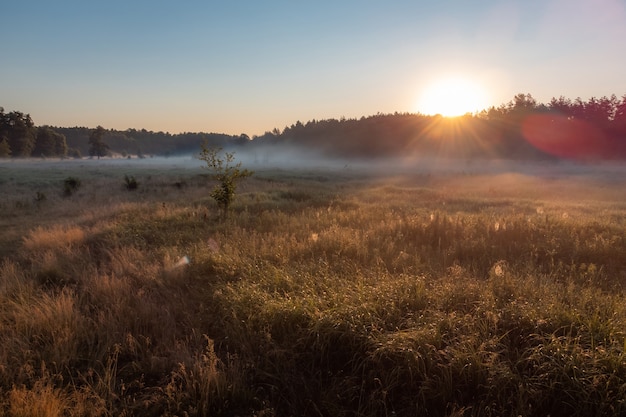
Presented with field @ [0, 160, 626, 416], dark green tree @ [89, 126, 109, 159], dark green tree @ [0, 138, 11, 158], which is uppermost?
dark green tree @ [89, 126, 109, 159]

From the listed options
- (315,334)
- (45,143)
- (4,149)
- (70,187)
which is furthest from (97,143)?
(315,334)

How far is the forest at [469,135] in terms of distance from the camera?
6825 cm

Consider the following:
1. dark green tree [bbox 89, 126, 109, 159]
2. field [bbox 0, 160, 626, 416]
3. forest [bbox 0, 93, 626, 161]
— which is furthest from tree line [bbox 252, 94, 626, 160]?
field [bbox 0, 160, 626, 416]

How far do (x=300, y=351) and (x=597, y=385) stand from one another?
8.93 feet

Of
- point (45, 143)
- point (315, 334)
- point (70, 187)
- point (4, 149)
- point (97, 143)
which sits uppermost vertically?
point (97, 143)

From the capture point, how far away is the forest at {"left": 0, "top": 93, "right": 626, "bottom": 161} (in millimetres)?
68250

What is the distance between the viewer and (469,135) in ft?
292

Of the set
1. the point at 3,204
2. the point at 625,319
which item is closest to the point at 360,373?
the point at 625,319

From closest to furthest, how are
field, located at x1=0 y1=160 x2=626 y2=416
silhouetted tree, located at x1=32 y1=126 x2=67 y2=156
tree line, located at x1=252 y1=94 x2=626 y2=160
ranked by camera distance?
field, located at x1=0 y1=160 x2=626 y2=416 → tree line, located at x1=252 y1=94 x2=626 y2=160 → silhouetted tree, located at x1=32 y1=126 x2=67 y2=156

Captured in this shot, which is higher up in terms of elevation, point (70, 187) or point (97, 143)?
point (97, 143)

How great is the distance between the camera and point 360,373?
376cm

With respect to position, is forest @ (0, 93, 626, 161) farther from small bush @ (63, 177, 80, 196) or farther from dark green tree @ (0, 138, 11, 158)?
small bush @ (63, 177, 80, 196)

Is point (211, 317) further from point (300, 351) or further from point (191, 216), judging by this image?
point (191, 216)

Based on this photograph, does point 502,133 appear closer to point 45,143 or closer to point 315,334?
point 315,334
